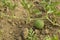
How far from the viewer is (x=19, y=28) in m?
2.85

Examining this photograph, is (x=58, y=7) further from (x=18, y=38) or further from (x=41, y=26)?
(x=18, y=38)

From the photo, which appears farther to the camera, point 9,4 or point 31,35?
point 9,4

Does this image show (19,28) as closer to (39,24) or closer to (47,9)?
(39,24)

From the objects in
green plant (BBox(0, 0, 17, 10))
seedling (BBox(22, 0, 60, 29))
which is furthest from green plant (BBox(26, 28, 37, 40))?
green plant (BBox(0, 0, 17, 10))

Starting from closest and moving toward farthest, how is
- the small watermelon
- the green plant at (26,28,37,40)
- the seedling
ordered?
the green plant at (26,28,37,40) < the small watermelon < the seedling

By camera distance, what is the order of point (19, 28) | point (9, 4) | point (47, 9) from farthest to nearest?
point (47, 9)
point (9, 4)
point (19, 28)

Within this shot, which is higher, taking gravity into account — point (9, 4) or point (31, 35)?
point (9, 4)

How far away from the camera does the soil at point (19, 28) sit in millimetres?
2730

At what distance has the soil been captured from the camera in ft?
8.96

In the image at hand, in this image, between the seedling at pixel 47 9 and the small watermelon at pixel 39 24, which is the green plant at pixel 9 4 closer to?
the seedling at pixel 47 9

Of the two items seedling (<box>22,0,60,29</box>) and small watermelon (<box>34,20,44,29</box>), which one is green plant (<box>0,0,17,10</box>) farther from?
small watermelon (<box>34,20,44,29</box>)

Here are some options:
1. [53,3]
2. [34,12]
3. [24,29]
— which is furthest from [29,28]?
[53,3]

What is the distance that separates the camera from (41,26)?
2.87 m

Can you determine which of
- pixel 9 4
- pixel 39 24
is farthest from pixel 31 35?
pixel 9 4
